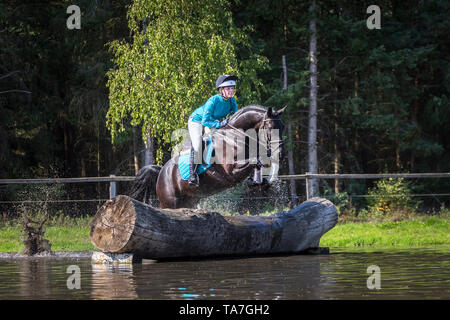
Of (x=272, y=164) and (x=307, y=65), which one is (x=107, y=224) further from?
(x=307, y=65)

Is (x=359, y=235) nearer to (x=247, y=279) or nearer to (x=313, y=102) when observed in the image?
(x=247, y=279)

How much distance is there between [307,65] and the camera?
26438 millimetres


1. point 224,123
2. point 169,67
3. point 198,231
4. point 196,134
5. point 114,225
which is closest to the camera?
point 114,225

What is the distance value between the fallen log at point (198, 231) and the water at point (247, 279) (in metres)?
0.30

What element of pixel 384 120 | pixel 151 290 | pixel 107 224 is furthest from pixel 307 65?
pixel 151 290

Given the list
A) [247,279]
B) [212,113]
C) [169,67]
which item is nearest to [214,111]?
[212,113]

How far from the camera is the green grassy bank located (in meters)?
15.2

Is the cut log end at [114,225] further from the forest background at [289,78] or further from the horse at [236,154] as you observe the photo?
the forest background at [289,78]

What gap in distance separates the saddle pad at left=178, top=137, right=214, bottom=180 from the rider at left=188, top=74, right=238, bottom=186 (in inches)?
5.0

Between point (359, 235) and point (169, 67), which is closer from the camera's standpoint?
point (359, 235)

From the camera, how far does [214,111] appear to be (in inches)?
475

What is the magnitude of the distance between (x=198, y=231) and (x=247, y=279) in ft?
9.36

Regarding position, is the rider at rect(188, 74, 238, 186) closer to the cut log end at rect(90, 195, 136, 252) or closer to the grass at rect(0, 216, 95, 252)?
the cut log end at rect(90, 195, 136, 252)

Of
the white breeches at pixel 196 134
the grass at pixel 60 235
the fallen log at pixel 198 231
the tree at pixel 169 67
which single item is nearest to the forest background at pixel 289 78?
the tree at pixel 169 67
